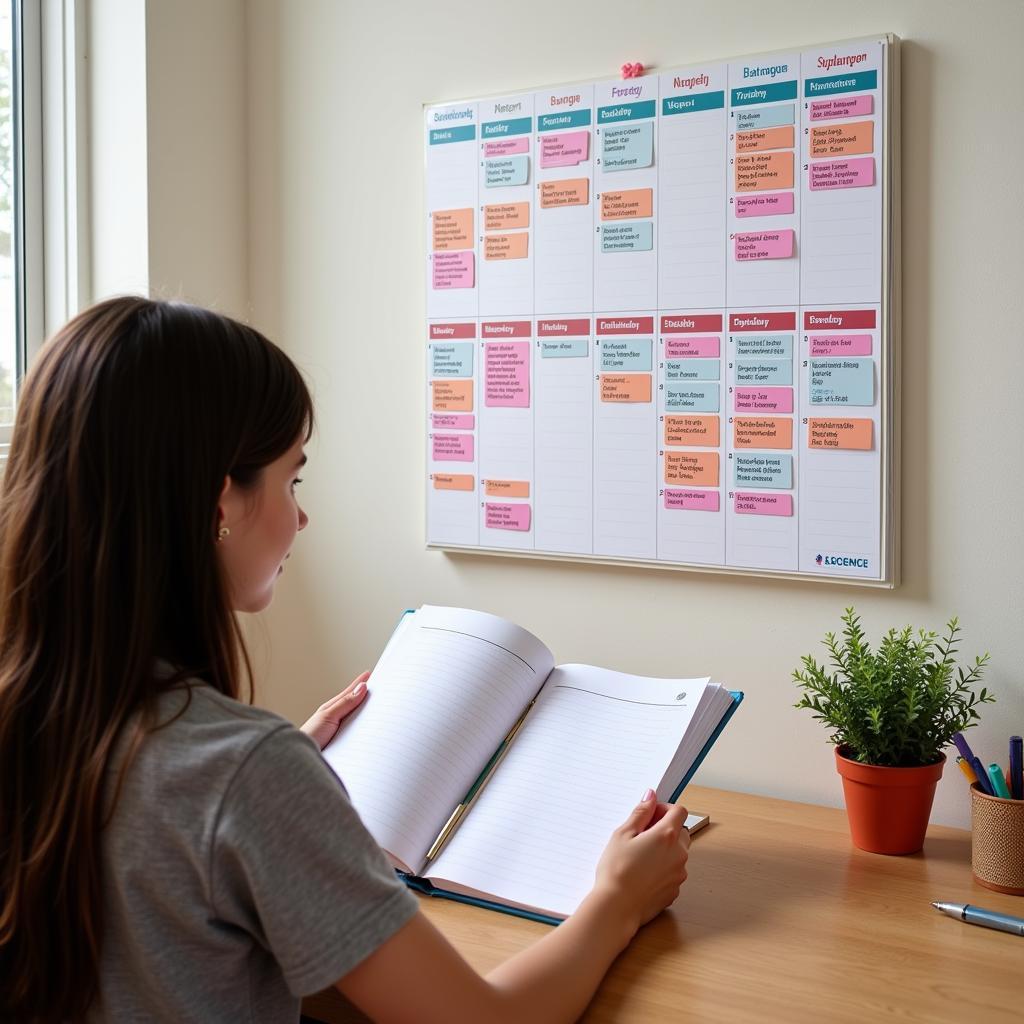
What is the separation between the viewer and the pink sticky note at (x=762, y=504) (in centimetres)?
140

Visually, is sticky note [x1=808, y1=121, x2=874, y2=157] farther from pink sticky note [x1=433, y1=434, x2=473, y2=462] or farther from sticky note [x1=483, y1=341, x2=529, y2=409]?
pink sticky note [x1=433, y1=434, x2=473, y2=462]

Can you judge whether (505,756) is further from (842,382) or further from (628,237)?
(628,237)

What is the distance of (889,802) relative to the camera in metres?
1.21

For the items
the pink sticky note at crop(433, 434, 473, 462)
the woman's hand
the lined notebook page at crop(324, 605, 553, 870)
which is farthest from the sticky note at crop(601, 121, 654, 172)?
the woman's hand

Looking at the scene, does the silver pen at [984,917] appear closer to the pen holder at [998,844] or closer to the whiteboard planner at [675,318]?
the pen holder at [998,844]

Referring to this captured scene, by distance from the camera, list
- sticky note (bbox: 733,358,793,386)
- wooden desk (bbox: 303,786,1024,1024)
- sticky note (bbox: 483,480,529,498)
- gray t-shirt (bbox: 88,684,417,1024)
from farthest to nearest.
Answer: sticky note (bbox: 483,480,529,498) < sticky note (bbox: 733,358,793,386) < wooden desk (bbox: 303,786,1024,1024) < gray t-shirt (bbox: 88,684,417,1024)

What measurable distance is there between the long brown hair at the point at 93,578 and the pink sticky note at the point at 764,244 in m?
0.81

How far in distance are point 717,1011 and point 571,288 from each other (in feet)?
3.14

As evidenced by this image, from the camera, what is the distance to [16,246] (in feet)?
5.49

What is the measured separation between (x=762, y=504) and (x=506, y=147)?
622 mm

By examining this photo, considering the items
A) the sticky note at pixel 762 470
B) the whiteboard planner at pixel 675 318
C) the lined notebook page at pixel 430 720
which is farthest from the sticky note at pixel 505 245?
the lined notebook page at pixel 430 720

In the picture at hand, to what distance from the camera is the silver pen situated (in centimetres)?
103

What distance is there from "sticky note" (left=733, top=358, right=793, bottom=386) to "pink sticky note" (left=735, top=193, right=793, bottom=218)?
7.1 inches

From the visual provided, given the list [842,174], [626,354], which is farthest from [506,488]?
[842,174]
